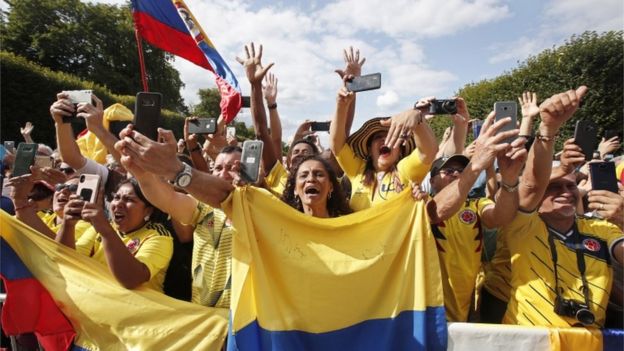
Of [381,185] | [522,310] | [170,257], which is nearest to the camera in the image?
[522,310]

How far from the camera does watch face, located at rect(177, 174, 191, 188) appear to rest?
76.7 inches

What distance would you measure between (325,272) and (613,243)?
1728 millimetres

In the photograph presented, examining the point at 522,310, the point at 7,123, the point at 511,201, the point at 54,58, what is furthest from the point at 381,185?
the point at 54,58

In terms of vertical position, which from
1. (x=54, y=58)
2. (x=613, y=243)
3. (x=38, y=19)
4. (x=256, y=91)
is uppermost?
(x=38, y=19)

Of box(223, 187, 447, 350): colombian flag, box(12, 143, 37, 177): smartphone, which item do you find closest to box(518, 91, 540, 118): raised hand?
box(223, 187, 447, 350): colombian flag

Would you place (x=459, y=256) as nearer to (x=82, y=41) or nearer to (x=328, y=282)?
(x=328, y=282)

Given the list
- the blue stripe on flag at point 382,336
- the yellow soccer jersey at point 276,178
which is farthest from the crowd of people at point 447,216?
the yellow soccer jersey at point 276,178

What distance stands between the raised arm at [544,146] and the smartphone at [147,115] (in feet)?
7.10

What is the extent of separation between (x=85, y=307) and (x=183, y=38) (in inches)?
200

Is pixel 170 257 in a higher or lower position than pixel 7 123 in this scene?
lower

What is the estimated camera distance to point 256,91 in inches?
155

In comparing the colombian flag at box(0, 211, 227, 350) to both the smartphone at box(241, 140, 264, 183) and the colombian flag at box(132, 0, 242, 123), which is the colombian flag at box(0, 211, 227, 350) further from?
the colombian flag at box(132, 0, 242, 123)

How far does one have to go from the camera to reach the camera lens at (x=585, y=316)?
2264 mm

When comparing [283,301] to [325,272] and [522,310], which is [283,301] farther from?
[522,310]
